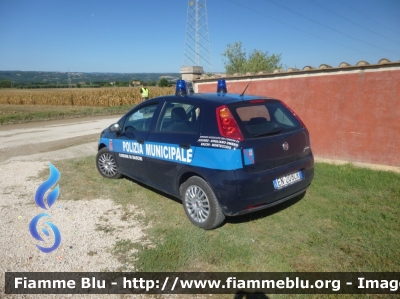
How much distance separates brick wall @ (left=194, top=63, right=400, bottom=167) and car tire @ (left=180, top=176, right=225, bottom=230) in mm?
4132

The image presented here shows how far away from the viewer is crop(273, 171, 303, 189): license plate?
11.3 ft

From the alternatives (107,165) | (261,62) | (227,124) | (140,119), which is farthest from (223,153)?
(261,62)

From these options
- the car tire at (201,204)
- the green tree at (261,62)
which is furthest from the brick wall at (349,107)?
the green tree at (261,62)

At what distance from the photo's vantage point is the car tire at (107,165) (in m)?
5.60

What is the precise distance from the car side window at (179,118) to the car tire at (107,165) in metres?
1.75

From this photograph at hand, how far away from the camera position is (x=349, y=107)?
6172 millimetres

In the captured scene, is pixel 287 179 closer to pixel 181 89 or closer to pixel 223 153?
pixel 223 153

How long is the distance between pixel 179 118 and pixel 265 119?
1199mm

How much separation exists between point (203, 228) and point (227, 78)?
5.46m

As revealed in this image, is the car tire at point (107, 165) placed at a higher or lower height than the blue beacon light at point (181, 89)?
lower

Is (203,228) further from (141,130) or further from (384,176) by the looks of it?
(384,176)

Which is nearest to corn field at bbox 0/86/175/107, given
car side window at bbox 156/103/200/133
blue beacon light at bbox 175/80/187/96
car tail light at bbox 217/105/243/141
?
blue beacon light at bbox 175/80/187/96

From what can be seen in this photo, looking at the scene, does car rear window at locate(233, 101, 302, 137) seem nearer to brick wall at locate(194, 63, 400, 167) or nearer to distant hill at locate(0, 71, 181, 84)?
brick wall at locate(194, 63, 400, 167)

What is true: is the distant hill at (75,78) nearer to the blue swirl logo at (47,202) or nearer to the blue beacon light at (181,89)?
the blue swirl logo at (47,202)
